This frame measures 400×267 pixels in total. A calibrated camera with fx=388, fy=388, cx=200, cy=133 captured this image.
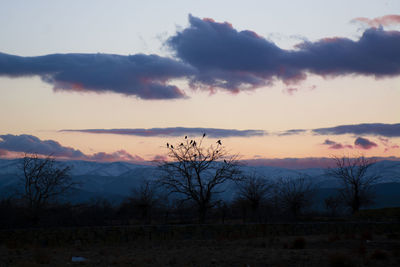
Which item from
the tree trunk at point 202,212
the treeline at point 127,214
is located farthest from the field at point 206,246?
the tree trunk at point 202,212

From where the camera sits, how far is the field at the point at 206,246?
17969mm

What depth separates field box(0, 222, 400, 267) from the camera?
59.0ft

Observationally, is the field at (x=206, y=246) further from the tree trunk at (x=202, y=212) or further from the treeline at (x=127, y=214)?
the tree trunk at (x=202, y=212)

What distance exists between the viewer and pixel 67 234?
27.3 meters

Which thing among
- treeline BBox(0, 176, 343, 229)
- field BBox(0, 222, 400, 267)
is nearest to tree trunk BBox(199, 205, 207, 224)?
treeline BBox(0, 176, 343, 229)

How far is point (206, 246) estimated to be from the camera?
24.8 metres

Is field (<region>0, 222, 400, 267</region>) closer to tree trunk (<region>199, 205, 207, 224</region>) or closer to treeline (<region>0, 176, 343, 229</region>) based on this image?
treeline (<region>0, 176, 343, 229</region>)

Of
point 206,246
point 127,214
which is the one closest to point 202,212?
point 206,246

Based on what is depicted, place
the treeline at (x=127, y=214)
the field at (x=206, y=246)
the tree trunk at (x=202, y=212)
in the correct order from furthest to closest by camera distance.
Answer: the treeline at (x=127, y=214), the tree trunk at (x=202, y=212), the field at (x=206, y=246)

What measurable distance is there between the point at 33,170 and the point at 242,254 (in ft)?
113

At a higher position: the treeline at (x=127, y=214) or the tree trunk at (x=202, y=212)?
the tree trunk at (x=202, y=212)

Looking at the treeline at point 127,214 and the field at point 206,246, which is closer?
the field at point 206,246

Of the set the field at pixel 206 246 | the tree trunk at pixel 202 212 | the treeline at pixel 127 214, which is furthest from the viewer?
the treeline at pixel 127 214

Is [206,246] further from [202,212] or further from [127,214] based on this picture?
[127,214]
